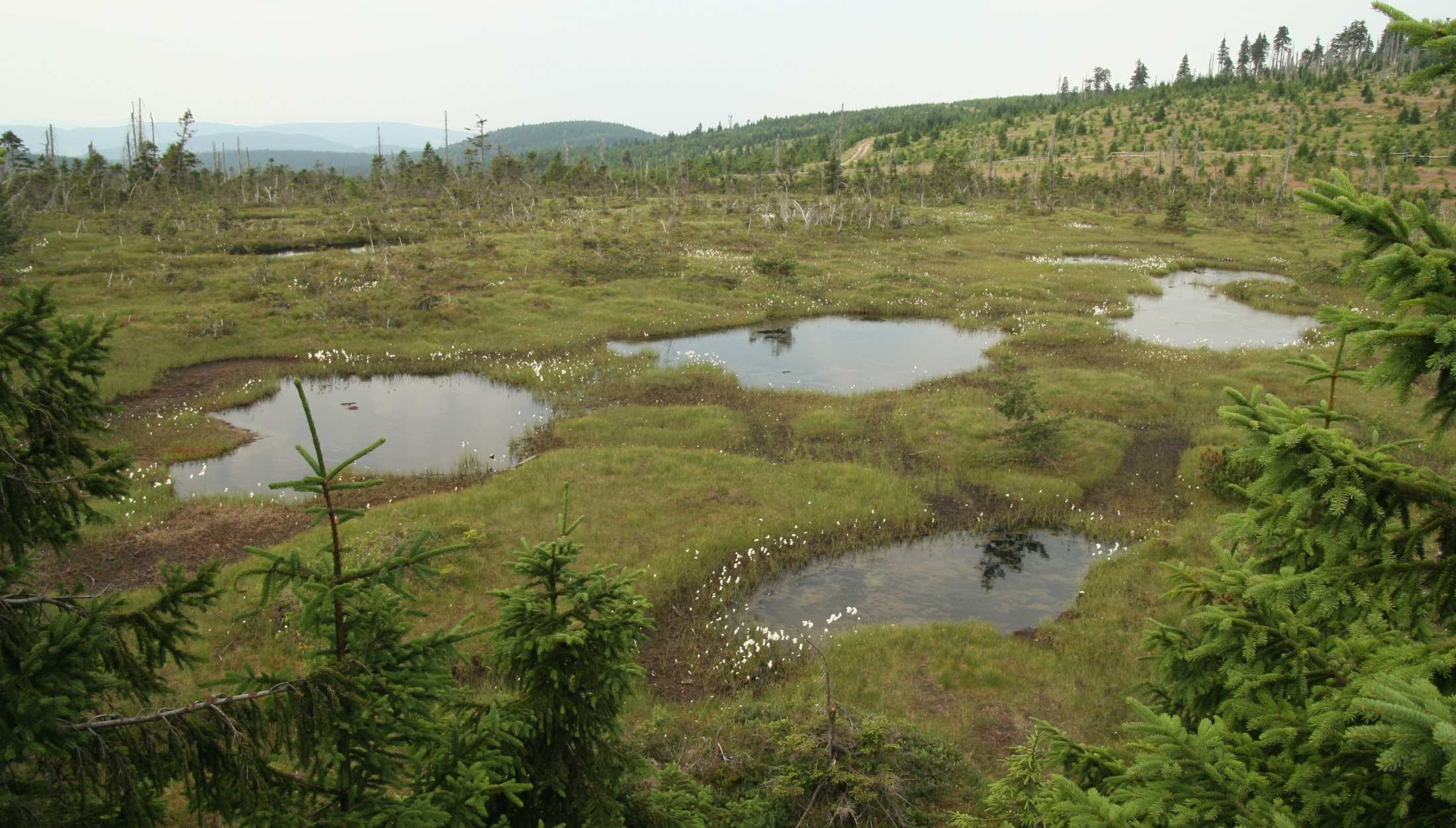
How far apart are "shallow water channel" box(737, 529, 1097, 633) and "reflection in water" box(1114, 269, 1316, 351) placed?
2034cm

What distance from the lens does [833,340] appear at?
3403 cm

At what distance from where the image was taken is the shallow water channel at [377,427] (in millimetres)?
20109

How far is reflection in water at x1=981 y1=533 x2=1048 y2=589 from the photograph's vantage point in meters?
16.3

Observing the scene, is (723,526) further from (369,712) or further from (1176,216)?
(1176,216)

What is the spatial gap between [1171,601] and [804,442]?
10.2 meters

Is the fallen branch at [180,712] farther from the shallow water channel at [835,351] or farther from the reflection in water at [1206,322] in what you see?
the reflection in water at [1206,322]

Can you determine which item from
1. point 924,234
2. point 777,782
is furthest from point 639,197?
point 777,782

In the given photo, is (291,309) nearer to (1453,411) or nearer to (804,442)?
(804,442)

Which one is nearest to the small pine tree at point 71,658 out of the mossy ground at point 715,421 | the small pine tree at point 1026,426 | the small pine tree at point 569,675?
the mossy ground at point 715,421

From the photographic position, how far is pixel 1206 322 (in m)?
37.2

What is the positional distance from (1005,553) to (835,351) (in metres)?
16.3

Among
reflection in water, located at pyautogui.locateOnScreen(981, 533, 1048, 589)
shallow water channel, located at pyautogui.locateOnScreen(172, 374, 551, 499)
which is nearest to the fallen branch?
reflection in water, located at pyautogui.locateOnScreen(981, 533, 1048, 589)

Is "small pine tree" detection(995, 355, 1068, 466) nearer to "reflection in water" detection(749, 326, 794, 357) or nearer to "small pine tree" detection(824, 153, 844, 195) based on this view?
"reflection in water" detection(749, 326, 794, 357)

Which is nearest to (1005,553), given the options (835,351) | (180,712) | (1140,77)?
(180,712)
